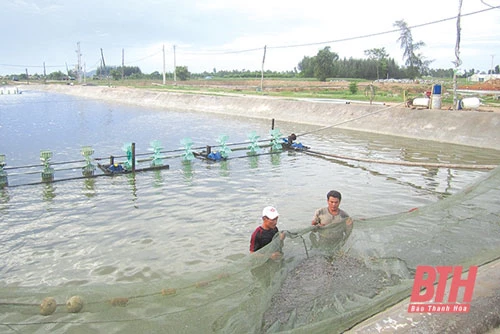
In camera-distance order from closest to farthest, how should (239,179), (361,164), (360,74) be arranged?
1. (239,179)
2. (361,164)
3. (360,74)

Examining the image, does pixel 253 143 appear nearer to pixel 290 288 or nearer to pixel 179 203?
pixel 179 203

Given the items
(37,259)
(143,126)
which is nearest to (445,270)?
(37,259)

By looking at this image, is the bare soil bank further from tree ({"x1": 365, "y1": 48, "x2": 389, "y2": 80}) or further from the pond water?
tree ({"x1": 365, "y1": 48, "x2": 389, "y2": 80})

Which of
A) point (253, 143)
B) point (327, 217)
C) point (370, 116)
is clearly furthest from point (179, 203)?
point (370, 116)

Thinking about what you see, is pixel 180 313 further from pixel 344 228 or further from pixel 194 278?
pixel 344 228

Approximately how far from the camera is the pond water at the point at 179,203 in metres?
7.47

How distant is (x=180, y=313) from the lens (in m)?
4.20

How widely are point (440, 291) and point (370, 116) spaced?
22613 millimetres

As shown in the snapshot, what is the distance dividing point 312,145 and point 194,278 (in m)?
17.2

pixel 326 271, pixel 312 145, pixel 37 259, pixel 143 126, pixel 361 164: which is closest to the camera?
pixel 326 271

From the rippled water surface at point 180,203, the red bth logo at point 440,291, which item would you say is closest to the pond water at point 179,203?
the rippled water surface at point 180,203

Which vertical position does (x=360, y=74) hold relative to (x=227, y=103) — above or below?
above

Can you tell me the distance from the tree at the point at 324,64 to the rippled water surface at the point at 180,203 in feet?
184

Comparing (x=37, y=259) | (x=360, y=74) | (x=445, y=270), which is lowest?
(x=37, y=259)
